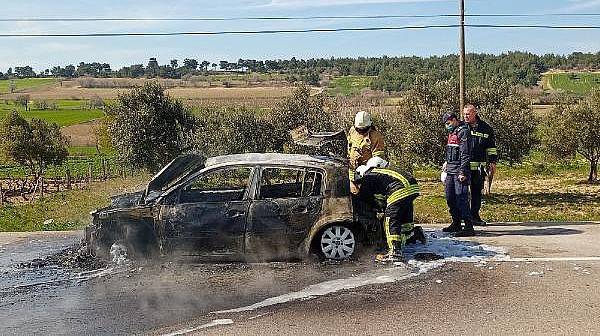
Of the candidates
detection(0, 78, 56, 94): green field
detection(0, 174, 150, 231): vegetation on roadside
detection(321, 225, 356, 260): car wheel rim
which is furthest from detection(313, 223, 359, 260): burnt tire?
detection(0, 78, 56, 94): green field

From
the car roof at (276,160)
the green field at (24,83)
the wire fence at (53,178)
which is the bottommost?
the wire fence at (53,178)

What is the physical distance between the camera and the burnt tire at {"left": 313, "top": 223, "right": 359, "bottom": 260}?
306 inches

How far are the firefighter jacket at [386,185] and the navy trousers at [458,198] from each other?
4.96 ft

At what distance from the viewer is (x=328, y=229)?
777 cm

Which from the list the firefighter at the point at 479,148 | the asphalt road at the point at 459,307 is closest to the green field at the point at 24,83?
the firefighter at the point at 479,148

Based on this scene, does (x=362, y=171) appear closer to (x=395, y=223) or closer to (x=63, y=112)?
(x=395, y=223)

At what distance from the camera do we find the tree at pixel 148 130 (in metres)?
28.0

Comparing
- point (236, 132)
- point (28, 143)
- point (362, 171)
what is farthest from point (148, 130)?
point (362, 171)

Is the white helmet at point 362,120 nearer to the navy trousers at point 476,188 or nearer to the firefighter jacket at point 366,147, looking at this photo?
the firefighter jacket at point 366,147

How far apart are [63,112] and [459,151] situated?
220ft

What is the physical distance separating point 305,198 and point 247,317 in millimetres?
2186

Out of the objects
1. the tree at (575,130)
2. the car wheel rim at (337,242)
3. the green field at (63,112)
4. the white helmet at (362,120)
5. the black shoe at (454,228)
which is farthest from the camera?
the green field at (63,112)

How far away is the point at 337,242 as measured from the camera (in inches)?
307

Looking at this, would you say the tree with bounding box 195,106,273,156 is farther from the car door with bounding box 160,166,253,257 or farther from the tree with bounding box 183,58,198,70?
the tree with bounding box 183,58,198,70
